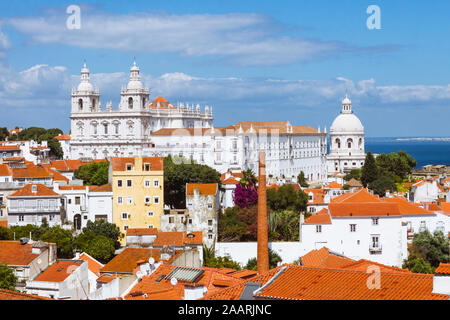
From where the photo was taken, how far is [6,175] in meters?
40.9

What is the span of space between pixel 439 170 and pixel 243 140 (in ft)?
132

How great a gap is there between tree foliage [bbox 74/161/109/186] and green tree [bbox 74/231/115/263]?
50.5ft

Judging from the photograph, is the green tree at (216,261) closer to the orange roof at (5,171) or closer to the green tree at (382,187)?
the orange roof at (5,171)

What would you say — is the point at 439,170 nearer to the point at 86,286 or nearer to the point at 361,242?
the point at 361,242

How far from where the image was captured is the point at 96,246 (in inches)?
1280

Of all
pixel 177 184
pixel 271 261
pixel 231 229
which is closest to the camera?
pixel 271 261

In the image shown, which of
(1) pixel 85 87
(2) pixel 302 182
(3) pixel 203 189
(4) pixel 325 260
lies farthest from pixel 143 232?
(1) pixel 85 87

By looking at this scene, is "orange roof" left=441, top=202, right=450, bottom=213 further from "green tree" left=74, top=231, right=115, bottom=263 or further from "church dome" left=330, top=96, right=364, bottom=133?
"church dome" left=330, top=96, right=364, bottom=133

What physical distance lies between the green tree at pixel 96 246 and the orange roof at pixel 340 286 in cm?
2041

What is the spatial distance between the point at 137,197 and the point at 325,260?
15.6 metres

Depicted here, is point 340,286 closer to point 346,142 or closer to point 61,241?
point 61,241

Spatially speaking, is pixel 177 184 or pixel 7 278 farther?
pixel 177 184

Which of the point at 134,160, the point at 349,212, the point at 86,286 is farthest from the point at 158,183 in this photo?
the point at 86,286

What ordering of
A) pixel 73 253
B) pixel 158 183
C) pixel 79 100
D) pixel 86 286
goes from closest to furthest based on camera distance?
pixel 86 286 < pixel 73 253 < pixel 158 183 < pixel 79 100
